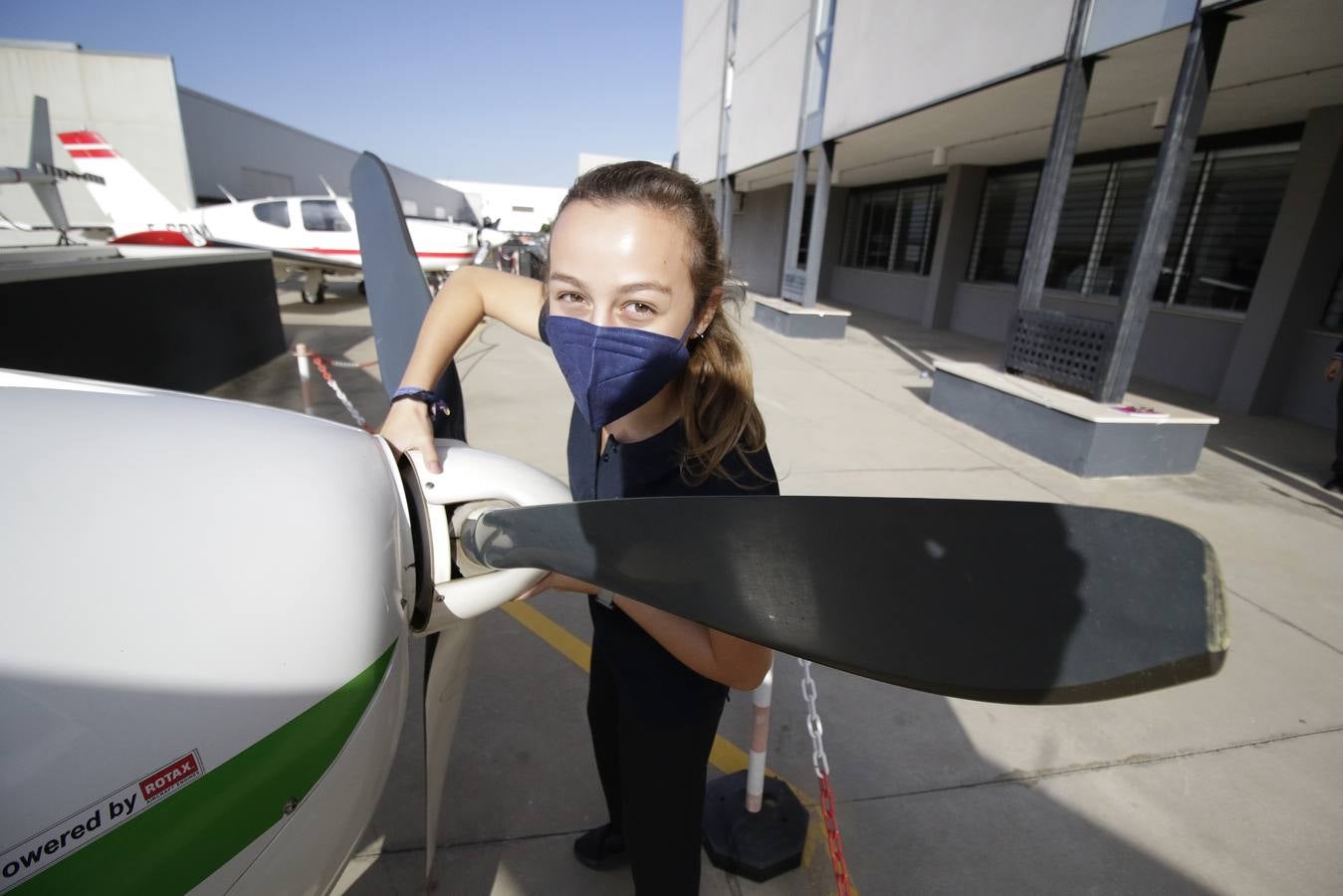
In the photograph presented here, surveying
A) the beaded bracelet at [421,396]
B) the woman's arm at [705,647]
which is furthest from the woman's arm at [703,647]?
the beaded bracelet at [421,396]

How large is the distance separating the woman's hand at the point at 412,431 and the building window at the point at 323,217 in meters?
14.6

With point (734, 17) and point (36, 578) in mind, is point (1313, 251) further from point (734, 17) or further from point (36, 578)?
point (734, 17)

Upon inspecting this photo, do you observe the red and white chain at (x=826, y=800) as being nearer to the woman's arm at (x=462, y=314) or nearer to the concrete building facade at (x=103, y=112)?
the woman's arm at (x=462, y=314)

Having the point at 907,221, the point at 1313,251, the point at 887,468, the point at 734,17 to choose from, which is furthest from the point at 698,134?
the point at 887,468

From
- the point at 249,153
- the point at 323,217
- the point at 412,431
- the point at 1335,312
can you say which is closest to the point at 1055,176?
the point at 1335,312

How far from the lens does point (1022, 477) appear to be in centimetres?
482

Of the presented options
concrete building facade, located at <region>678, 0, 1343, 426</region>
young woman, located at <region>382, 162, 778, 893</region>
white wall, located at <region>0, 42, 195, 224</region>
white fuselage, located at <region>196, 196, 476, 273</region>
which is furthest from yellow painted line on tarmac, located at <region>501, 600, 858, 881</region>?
white wall, located at <region>0, 42, 195, 224</region>

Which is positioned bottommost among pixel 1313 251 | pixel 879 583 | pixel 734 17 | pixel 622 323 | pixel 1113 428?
pixel 1113 428

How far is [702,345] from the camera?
1.23 metres

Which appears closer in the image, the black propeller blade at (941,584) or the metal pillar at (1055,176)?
the black propeller blade at (941,584)

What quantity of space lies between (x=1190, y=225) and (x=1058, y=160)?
440 cm

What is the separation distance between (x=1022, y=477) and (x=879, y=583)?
16.3ft

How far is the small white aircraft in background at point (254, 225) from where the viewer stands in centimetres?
1325

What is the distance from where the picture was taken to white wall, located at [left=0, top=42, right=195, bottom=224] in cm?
1945
